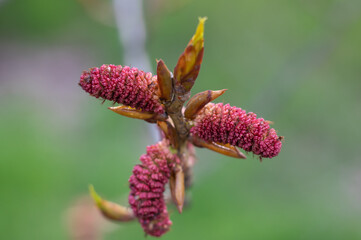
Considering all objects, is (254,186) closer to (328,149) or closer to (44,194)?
(328,149)

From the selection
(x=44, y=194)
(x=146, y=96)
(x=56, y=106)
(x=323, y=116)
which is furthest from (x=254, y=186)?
(x=146, y=96)

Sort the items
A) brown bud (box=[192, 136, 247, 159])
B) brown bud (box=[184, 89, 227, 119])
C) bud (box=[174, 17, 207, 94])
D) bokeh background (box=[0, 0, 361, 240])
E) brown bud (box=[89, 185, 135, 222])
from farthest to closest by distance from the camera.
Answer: bokeh background (box=[0, 0, 361, 240]), brown bud (box=[89, 185, 135, 222]), brown bud (box=[192, 136, 247, 159]), brown bud (box=[184, 89, 227, 119]), bud (box=[174, 17, 207, 94])

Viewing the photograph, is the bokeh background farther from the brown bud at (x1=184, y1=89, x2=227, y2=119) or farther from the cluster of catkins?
the brown bud at (x1=184, y1=89, x2=227, y2=119)

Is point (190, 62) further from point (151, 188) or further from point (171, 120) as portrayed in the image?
point (151, 188)

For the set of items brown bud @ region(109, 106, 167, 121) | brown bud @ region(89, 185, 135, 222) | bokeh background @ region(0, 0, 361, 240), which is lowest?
bokeh background @ region(0, 0, 361, 240)

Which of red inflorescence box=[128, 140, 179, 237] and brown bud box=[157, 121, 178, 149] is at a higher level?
brown bud box=[157, 121, 178, 149]

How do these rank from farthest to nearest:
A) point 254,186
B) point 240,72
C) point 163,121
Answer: point 240,72 < point 254,186 < point 163,121

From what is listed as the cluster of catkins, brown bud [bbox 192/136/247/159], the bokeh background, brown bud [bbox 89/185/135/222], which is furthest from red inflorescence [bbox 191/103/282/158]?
the bokeh background

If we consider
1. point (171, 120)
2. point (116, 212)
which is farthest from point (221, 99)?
→ point (171, 120)
